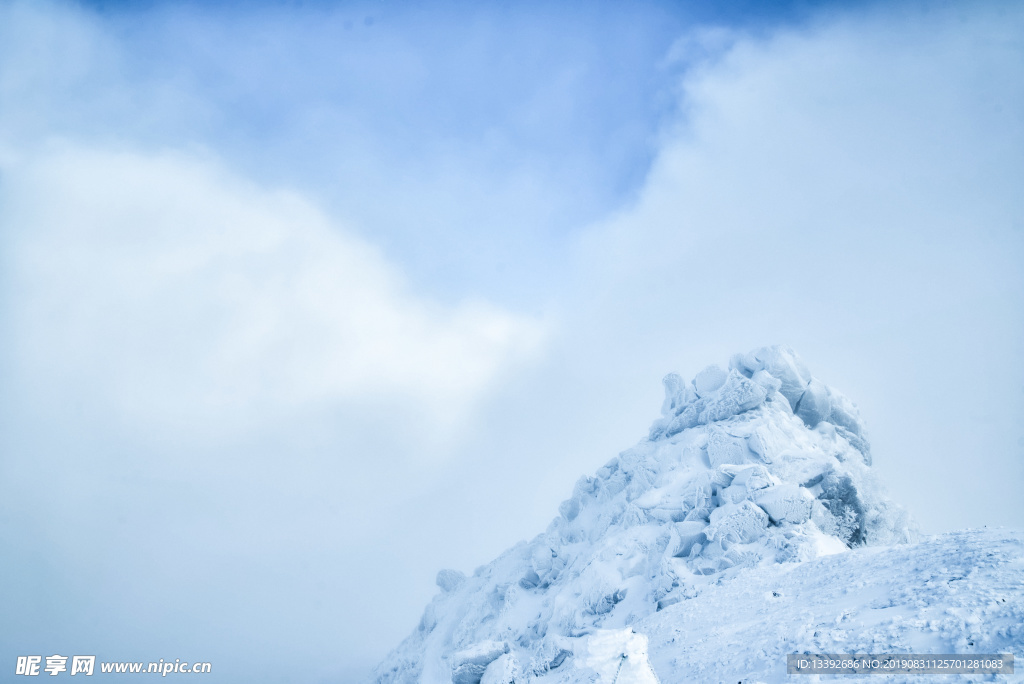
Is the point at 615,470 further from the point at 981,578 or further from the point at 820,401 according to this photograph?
the point at 981,578

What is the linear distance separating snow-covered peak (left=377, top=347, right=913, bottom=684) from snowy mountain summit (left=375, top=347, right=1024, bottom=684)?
11 centimetres

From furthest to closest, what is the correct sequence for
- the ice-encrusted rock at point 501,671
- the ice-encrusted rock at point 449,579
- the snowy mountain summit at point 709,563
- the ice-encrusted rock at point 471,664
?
the ice-encrusted rock at point 449,579
the ice-encrusted rock at point 471,664
the ice-encrusted rock at point 501,671
the snowy mountain summit at point 709,563

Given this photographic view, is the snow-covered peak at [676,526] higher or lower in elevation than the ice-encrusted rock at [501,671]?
higher

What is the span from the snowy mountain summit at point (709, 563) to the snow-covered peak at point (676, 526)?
11 cm

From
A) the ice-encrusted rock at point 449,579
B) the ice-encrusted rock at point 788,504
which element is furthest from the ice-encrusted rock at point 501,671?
the ice-encrusted rock at point 449,579

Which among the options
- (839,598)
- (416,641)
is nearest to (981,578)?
(839,598)

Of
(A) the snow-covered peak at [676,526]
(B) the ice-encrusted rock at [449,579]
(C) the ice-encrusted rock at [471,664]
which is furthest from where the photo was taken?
(B) the ice-encrusted rock at [449,579]

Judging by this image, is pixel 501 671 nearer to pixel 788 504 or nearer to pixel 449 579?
pixel 788 504

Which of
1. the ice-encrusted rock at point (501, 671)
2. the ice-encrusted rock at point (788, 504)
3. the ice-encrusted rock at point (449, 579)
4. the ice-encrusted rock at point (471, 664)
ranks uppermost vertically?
the ice-encrusted rock at point (449, 579)

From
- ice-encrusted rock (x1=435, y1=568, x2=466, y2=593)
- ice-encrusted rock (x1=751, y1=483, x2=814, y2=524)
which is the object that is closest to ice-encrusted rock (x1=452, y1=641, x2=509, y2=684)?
ice-encrusted rock (x1=751, y1=483, x2=814, y2=524)

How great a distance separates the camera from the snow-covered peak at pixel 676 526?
2747 cm

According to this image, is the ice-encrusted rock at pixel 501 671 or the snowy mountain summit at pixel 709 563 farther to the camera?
the ice-encrusted rock at pixel 501 671

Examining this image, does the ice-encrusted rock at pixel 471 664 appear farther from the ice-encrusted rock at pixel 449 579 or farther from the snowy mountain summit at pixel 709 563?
the ice-encrusted rock at pixel 449 579

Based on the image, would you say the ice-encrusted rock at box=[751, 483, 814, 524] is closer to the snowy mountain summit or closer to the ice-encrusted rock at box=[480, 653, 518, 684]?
the snowy mountain summit
